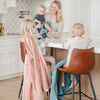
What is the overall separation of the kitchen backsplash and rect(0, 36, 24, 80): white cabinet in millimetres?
745

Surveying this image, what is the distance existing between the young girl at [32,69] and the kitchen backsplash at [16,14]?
239 centimetres

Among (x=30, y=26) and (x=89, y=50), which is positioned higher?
(x=30, y=26)

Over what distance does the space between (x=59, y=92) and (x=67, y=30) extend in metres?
3.18

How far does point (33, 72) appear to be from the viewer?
11.2ft

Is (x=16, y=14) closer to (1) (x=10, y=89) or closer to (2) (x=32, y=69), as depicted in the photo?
(1) (x=10, y=89)

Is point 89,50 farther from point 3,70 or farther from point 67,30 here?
point 67,30

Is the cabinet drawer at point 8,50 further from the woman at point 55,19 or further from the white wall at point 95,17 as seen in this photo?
the white wall at point 95,17

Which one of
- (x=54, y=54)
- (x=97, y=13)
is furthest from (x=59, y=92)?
(x=97, y=13)

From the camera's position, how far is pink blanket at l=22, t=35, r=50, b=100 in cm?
338

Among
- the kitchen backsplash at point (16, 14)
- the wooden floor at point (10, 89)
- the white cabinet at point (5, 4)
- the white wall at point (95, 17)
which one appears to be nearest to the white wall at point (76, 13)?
the white wall at point (95, 17)

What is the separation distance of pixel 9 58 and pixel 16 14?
49.6 inches

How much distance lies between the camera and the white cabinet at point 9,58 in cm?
503

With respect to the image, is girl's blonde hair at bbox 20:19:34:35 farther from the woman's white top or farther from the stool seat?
the stool seat

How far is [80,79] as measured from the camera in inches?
139
